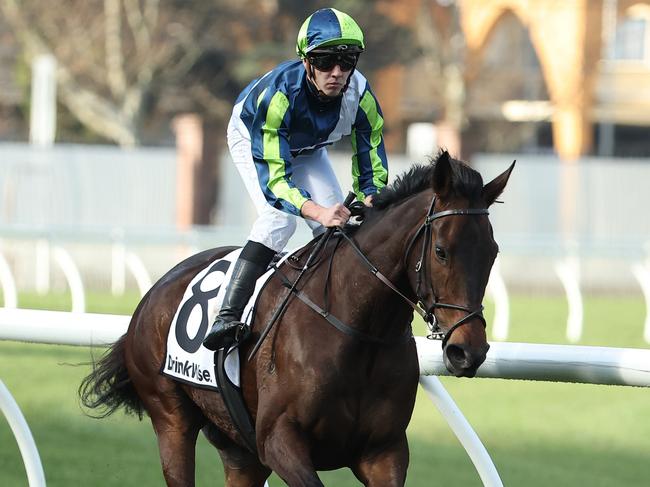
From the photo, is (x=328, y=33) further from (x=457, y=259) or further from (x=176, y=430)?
(x=176, y=430)

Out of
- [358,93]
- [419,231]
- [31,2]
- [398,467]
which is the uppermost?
[31,2]

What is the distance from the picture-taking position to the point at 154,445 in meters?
6.46

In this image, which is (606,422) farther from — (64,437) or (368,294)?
(368,294)

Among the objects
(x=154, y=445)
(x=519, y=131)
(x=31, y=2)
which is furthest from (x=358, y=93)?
(x=519, y=131)

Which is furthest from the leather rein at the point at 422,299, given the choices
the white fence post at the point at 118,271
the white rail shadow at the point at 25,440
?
the white fence post at the point at 118,271

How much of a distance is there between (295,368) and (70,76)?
71.5 feet

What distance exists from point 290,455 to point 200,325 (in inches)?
28.6

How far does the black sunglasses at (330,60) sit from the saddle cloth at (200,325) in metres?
0.58

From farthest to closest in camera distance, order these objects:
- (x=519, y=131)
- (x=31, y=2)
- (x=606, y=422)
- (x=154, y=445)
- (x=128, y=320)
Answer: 1. (x=519, y=131)
2. (x=31, y=2)
3. (x=606, y=422)
4. (x=154, y=445)
5. (x=128, y=320)

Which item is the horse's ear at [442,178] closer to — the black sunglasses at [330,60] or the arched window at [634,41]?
the black sunglasses at [330,60]

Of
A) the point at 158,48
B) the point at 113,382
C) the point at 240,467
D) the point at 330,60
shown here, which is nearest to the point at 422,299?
the point at 330,60

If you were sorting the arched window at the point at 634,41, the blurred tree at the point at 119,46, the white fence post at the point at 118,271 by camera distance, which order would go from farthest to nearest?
1. the arched window at the point at 634,41
2. the blurred tree at the point at 119,46
3. the white fence post at the point at 118,271

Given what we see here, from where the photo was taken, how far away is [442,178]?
3.50 m

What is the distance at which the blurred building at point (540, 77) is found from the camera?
29.8 m
